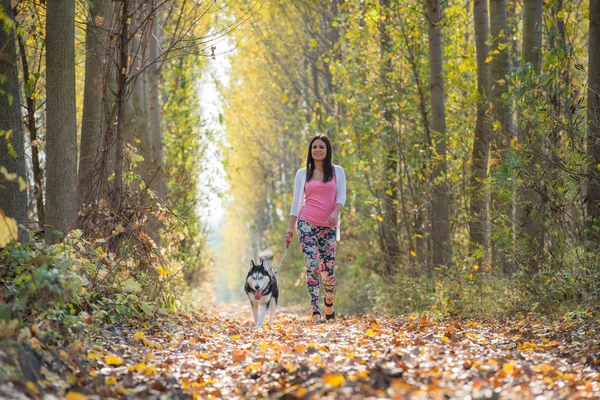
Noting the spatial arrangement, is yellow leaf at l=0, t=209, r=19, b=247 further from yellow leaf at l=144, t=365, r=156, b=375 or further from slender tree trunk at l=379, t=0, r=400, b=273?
slender tree trunk at l=379, t=0, r=400, b=273

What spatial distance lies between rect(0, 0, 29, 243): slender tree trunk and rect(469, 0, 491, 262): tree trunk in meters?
7.12

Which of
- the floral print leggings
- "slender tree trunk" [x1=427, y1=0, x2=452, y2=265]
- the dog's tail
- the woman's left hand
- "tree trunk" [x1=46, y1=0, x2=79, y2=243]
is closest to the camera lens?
"tree trunk" [x1=46, y1=0, x2=79, y2=243]

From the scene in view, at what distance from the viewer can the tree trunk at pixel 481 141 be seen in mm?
11336

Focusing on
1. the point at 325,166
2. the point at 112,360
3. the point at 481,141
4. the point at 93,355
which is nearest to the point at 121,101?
the point at 325,166

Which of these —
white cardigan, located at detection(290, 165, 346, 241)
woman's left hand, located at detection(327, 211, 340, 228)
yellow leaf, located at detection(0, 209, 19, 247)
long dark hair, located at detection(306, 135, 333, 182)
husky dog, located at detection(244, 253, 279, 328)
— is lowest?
husky dog, located at detection(244, 253, 279, 328)

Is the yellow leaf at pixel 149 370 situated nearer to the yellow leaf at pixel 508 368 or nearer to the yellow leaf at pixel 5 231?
the yellow leaf at pixel 5 231

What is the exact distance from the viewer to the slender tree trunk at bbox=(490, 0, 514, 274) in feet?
30.7

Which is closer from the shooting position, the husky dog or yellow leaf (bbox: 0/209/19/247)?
yellow leaf (bbox: 0/209/19/247)

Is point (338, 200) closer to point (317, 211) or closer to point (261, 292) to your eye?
point (317, 211)

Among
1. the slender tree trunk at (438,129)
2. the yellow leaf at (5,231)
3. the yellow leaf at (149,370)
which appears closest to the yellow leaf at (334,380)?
the yellow leaf at (149,370)

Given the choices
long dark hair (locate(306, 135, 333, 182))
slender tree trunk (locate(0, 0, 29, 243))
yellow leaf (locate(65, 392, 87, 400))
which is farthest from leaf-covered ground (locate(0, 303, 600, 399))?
long dark hair (locate(306, 135, 333, 182))

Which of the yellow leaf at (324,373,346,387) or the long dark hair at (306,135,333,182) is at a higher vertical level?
the long dark hair at (306,135,333,182)

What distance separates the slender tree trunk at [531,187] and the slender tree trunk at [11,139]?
18.4 ft

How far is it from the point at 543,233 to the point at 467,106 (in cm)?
423
